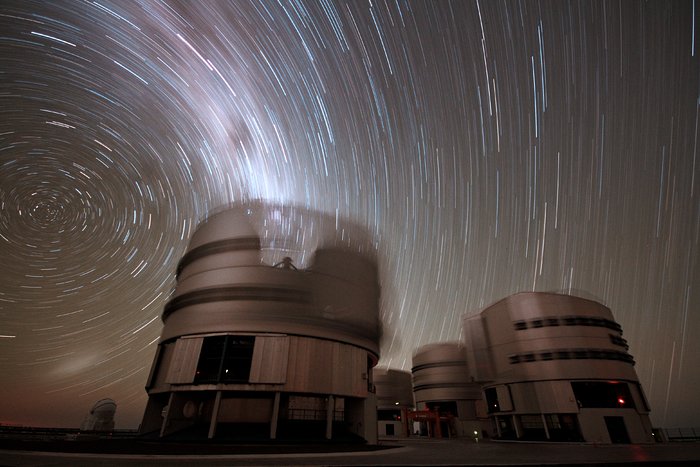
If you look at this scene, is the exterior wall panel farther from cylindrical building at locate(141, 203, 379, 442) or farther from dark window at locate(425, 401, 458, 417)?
dark window at locate(425, 401, 458, 417)

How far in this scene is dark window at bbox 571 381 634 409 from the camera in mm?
34291

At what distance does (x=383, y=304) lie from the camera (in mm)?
35125

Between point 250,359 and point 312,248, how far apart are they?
431 inches

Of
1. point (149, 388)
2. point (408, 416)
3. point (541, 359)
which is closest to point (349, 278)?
point (149, 388)

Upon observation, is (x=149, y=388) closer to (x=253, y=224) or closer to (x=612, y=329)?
(x=253, y=224)

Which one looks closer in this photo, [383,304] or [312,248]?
[312,248]

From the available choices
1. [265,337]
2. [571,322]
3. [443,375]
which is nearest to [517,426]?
[571,322]

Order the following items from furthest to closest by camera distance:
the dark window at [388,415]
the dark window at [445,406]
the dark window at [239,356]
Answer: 1. the dark window at [388,415]
2. the dark window at [445,406]
3. the dark window at [239,356]

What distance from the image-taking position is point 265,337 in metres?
25.5

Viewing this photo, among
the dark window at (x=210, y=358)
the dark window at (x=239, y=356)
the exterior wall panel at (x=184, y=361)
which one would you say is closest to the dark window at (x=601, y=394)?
the dark window at (x=239, y=356)

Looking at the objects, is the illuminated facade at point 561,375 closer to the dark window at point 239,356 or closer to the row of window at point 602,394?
the row of window at point 602,394


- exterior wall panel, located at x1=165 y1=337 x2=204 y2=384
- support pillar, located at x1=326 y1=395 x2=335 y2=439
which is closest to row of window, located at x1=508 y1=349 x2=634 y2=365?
support pillar, located at x1=326 y1=395 x2=335 y2=439

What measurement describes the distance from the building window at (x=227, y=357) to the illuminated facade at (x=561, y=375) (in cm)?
3074

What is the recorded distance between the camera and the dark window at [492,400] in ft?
134
